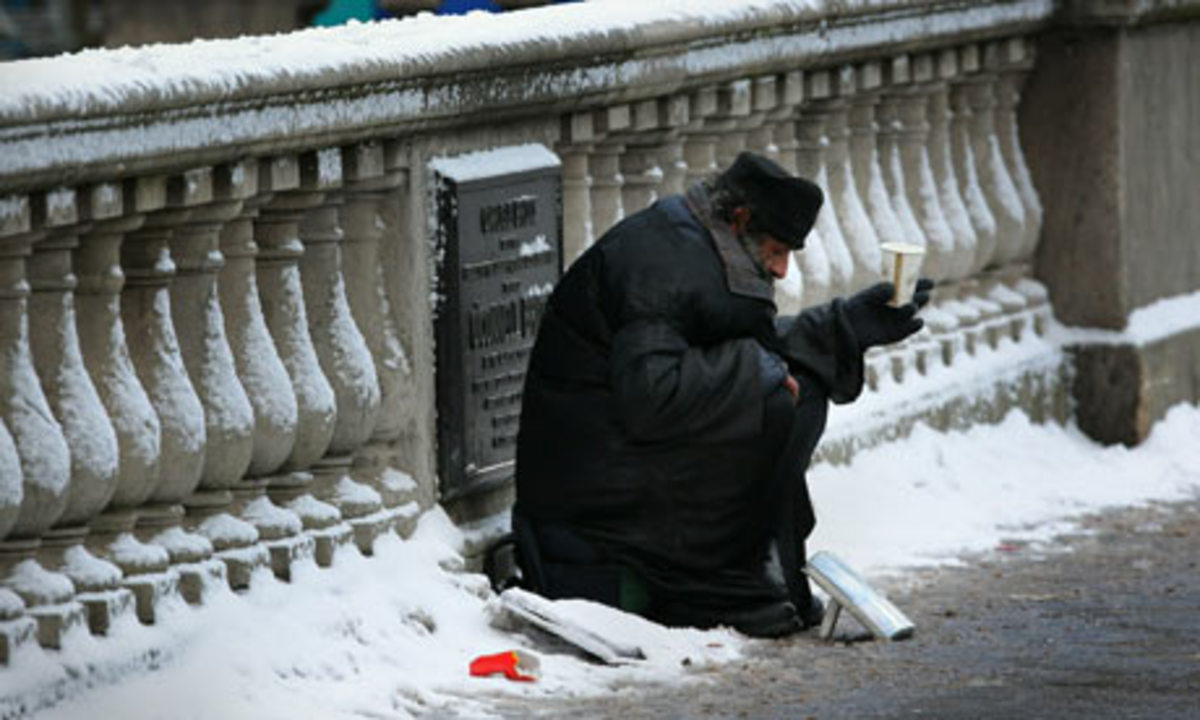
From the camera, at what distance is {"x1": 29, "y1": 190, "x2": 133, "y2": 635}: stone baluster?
8.59m

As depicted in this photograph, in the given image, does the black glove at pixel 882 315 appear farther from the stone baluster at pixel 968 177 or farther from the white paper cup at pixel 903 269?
the stone baluster at pixel 968 177

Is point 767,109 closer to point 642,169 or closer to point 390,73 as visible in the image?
point 642,169

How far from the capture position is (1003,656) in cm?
998

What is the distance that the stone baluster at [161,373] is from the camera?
896 centimetres

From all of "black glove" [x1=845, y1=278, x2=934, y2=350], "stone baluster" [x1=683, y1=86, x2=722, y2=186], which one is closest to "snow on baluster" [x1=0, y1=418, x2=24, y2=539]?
"black glove" [x1=845, y1=278, x2=934, y2=350]

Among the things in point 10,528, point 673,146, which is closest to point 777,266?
point 673,146

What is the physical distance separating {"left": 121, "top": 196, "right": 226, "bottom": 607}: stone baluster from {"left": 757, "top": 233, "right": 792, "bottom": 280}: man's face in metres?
1.77

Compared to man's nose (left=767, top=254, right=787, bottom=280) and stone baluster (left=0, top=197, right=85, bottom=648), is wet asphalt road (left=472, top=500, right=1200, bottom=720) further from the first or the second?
stone baluster (left=0, top=197, right=85, bottom=648)

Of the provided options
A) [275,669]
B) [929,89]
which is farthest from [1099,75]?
[275,669]

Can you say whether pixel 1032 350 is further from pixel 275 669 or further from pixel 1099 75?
pixel 275 669

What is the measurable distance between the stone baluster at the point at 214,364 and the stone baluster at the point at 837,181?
3.32 metres

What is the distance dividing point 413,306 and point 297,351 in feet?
1.78

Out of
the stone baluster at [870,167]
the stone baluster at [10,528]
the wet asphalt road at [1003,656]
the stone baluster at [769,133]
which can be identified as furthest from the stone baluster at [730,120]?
the stone baluster at [10,528]

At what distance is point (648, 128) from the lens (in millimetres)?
11258
